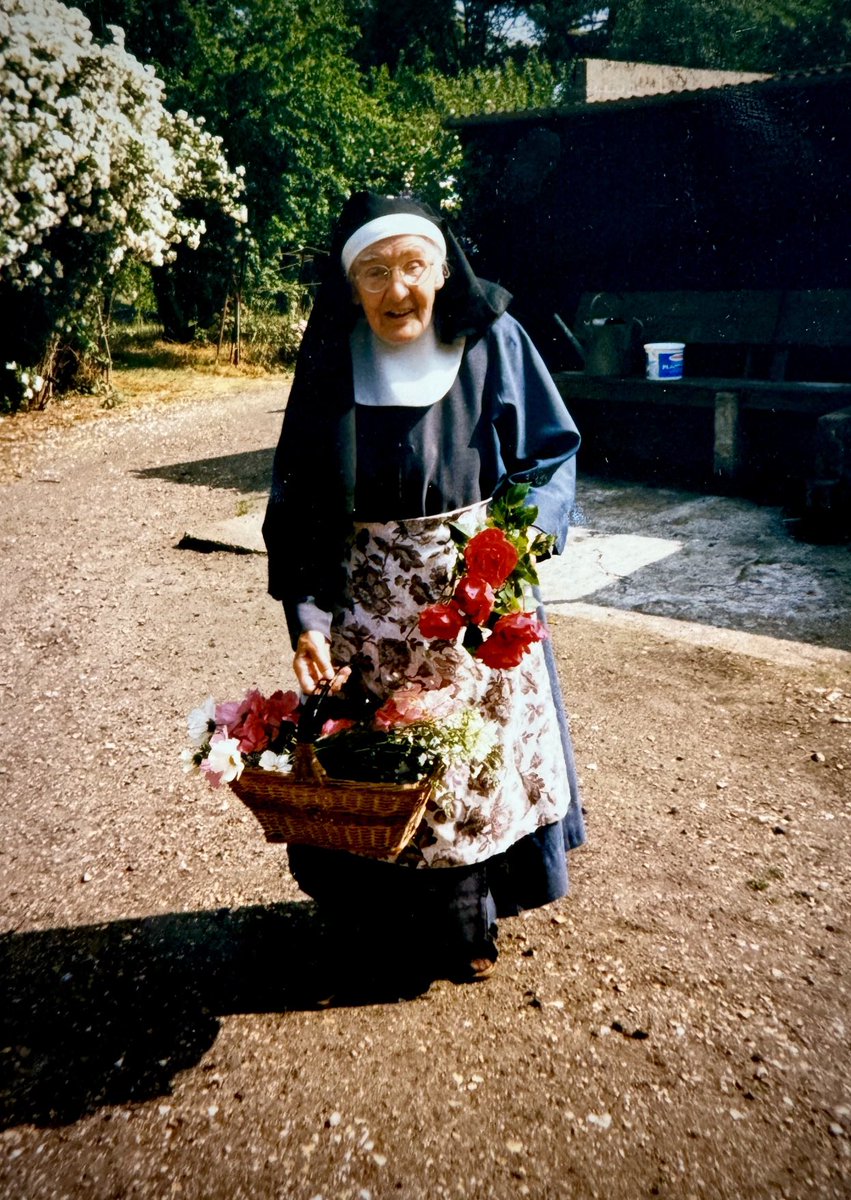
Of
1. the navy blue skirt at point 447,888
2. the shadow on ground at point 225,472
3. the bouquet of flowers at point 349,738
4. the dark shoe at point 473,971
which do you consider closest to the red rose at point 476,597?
the bouquet of flowers at point 349,738

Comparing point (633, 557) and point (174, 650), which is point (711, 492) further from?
point (174, 650)

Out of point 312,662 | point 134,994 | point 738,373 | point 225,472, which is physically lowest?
point 134,994

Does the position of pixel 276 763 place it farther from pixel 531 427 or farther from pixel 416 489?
pixel 531 427

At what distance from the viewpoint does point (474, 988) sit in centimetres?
257

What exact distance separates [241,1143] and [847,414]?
19.2ft

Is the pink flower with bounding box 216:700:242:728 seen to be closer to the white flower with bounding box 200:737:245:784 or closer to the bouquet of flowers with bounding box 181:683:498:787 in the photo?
the bouquet of flowers with bounding box 181:683:498:787

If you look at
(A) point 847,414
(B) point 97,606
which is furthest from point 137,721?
(A) point 847,414

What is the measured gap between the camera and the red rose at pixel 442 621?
207 centimetres

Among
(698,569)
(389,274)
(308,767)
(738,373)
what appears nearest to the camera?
(308,767)

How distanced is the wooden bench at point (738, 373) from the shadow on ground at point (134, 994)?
5899 millimetres

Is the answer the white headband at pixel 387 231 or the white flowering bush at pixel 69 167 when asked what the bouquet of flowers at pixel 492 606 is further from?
the white flowering bush at pixel 69 167

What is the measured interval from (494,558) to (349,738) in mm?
514

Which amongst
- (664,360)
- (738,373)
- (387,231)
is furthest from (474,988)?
(738,373)

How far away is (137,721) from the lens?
167 inches
